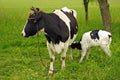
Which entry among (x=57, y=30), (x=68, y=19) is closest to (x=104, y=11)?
(x=68, y=19)

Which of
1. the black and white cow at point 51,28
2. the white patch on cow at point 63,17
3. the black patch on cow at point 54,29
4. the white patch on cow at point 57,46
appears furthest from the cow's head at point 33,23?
the white patch on cow at point 63,17

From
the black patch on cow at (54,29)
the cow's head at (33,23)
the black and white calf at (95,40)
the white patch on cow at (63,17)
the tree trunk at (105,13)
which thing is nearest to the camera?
the cow's head at (33,23)

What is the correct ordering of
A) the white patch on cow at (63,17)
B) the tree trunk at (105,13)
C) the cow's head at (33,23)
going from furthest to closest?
the tree trunk at (105,13), the white patch on cow at (63,17), the cow's head at (33,23)

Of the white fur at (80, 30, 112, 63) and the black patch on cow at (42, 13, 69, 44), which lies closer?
the black patch on cow at (42, 13, 69, 44)

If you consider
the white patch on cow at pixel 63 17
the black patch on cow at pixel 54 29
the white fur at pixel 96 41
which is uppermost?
the white patch on cow at pixel 63 17

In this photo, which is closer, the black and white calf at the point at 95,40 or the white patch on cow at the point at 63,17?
the white patch on cow at the point at 63,17

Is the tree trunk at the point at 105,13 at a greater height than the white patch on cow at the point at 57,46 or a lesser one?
greater

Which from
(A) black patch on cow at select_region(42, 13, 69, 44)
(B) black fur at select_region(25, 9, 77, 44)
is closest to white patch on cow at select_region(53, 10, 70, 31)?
(B) black fur at select_region(25, 9, 77, 44)

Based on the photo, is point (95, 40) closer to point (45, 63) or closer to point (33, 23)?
point (45, 63)

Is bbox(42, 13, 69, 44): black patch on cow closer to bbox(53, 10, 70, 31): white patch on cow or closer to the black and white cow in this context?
the black and white cow

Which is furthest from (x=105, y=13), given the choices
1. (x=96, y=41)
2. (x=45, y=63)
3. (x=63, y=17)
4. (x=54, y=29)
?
(x=54, y=29)

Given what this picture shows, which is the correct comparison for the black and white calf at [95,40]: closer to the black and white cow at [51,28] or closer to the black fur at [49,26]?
the black and white cow at [51,28]

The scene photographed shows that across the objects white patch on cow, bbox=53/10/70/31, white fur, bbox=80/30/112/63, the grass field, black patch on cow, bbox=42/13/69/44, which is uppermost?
white patch on cow, bbox=53/10/70/31

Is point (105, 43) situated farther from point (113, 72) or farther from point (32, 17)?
point (32, 17)
